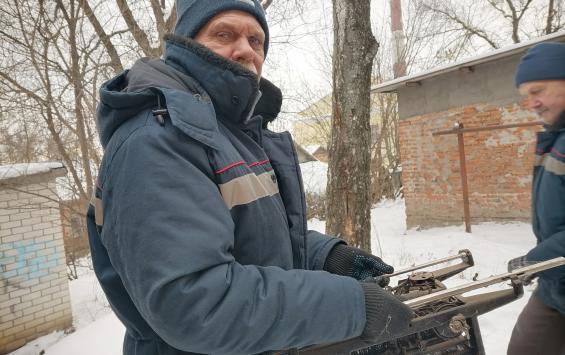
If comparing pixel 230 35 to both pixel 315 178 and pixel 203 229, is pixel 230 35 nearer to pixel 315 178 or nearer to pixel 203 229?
pixel 203 229

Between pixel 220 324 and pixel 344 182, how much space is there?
9.92 feet

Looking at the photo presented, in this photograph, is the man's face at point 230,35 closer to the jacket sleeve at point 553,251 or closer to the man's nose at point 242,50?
the man's nose at point 242,50

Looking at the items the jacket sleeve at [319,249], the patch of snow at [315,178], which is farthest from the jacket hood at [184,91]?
the patch of snow at [315,178]

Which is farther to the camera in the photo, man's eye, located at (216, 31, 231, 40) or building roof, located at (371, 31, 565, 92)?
Result: building roof, located at (371, 31, 565, 92)

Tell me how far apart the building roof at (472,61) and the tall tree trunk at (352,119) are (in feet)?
13.0

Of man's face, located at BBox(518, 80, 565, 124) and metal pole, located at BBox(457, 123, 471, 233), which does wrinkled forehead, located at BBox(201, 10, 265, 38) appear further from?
metal pole, located at BBox(457, 123, 471, 233)

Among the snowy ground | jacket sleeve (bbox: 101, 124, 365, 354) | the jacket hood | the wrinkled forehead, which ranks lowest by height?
the snowy ground

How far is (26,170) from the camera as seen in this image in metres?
6.79

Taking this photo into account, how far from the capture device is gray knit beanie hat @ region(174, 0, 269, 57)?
1283mm

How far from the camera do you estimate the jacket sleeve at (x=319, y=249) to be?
161cm

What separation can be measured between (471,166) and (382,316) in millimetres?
7931

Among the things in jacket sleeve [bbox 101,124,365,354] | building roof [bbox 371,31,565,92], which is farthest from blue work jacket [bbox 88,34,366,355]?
building roof [bbox 371,31,565,92]

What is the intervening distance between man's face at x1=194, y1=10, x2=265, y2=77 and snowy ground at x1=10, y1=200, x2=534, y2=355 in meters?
3.05

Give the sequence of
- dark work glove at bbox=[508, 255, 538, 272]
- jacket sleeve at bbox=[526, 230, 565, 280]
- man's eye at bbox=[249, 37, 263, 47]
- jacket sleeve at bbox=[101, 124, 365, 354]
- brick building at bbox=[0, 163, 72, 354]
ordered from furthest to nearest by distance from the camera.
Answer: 1. brick building at bbox=[0, 163, 72, 354]
2. dark work glove at bbox=[508, 255, 538, 272]
3. jacket sleeve at bbox=[526, 230, 565, 280]
4. man's eye at bbox=[249, 37, 263, 47]
5. jacket sleeve at bbox=[101, 124, 365, 354]
